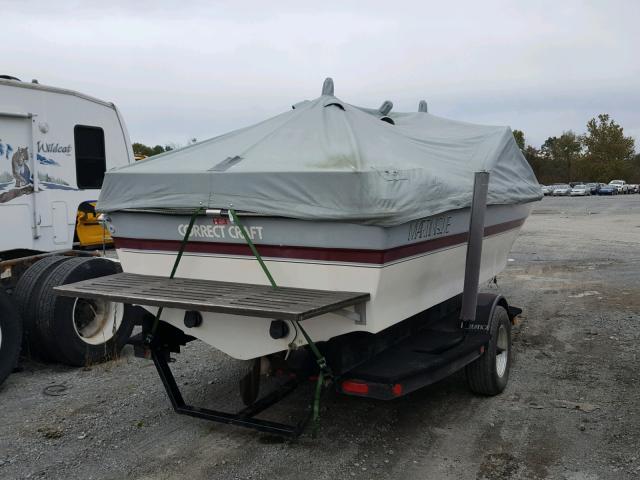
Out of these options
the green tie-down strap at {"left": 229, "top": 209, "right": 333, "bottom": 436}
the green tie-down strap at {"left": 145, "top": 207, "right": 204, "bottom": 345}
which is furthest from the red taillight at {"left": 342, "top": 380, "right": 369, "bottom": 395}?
Result: the green tie-down strap at {"left": 145, "top": 207, "right": 204, "bottom": 345}

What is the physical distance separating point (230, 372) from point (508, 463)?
119 inches

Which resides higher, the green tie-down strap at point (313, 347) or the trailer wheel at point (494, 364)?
the green tie-down strap at point (313, 347)

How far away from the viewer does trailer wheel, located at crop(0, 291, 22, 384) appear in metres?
5.93

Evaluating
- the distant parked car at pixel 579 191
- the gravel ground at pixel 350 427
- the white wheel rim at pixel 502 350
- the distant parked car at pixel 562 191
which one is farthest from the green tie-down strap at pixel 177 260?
the distant parked car at pixel 562 191

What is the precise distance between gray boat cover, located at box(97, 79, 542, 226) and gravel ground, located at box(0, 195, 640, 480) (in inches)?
69.1

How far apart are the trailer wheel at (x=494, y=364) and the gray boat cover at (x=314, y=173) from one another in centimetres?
116

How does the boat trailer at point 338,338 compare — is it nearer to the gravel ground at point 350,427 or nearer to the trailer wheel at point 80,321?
the gravel ground at point 350,427

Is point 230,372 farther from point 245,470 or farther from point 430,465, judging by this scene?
point 430,465

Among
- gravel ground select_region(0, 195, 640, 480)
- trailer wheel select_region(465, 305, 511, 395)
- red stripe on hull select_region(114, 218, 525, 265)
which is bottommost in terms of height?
gravel ground select_region(0, 195, 640, 480)

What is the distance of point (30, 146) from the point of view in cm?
695

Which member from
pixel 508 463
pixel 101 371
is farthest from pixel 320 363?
pixel 101 371

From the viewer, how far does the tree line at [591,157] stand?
75.1 metres

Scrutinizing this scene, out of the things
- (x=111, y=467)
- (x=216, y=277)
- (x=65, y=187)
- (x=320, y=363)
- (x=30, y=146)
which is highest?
(x=30, y=146)

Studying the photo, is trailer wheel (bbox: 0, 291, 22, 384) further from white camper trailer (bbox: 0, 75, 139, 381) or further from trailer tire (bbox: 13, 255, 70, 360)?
trailer tire (bbox: 13, 255, 70, 360)
